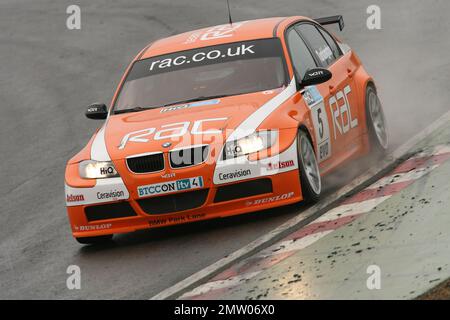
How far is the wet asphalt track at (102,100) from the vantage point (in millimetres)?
9188

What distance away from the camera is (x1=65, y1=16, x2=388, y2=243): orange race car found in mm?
9539

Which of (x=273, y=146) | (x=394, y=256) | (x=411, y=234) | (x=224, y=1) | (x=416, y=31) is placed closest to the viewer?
(x=394, y=256)

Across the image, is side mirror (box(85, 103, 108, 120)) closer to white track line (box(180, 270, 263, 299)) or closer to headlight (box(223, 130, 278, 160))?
headlight (box(223, 130, 278, 160))

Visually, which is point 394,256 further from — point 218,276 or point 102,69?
point 102,69

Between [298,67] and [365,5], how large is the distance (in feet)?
40.7

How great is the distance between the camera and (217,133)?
9.60 metres

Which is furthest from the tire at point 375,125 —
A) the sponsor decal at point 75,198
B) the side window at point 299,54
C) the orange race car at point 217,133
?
the sponsor decal at point 75,198

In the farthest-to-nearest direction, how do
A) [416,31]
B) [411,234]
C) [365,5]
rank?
[365,5] < [416,31] < [411,234]

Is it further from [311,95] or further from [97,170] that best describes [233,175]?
[311,95]

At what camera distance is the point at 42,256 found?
32.7 ft

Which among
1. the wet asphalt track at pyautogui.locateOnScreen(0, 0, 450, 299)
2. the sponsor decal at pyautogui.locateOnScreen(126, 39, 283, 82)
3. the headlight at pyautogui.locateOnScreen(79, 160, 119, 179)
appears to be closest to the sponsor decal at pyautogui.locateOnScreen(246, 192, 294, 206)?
the wet asphalt track at pyautogui.locateOnScreen(0, 0, 450, 299)

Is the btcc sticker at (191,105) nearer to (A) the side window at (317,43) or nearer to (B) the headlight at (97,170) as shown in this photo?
(B) the headlight at (97,170)

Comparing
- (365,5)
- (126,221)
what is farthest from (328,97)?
(365,5)

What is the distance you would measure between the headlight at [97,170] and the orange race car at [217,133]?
11 mm
